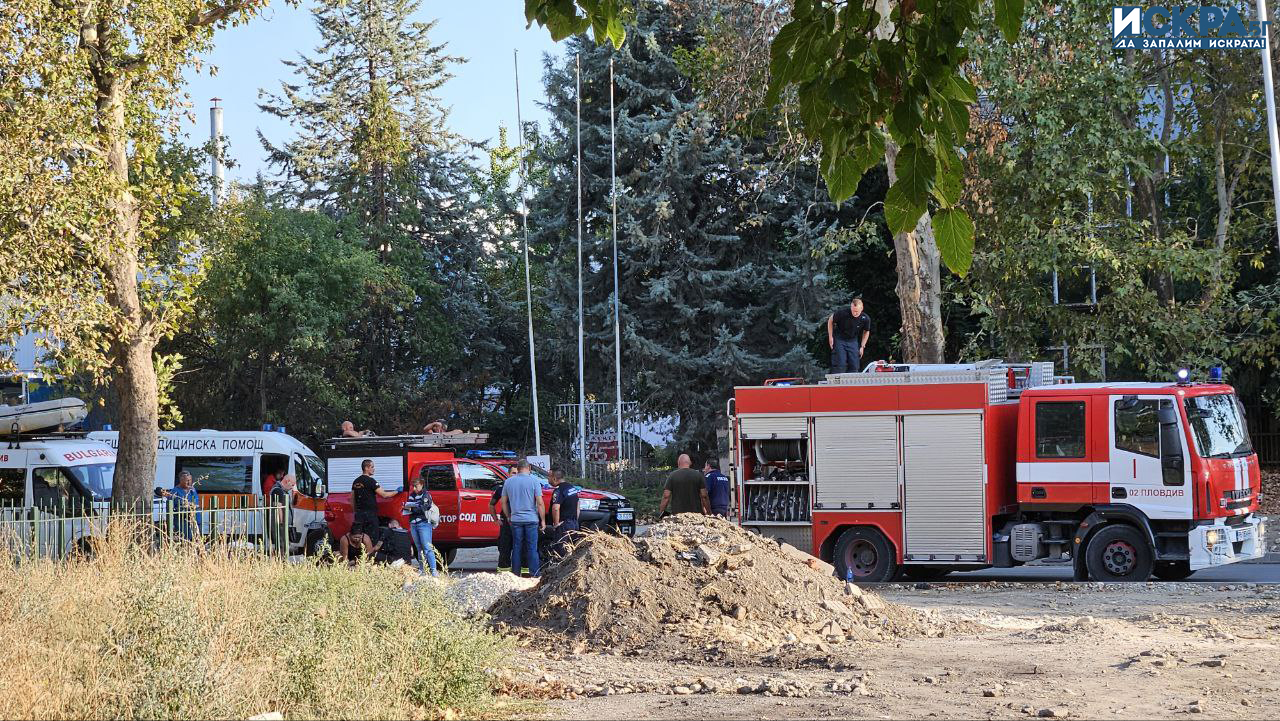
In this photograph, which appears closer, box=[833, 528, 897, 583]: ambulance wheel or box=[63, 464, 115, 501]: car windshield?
box=[833, 528, 897, 583]: ambulance wheel

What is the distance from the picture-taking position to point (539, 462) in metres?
25.9

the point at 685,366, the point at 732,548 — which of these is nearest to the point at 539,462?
the point at 685,366

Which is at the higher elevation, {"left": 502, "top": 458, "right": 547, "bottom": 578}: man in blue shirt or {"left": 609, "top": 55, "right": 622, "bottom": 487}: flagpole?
{"left": 609, "top": 55, "right": 622, "bottom": 487}: flagpole

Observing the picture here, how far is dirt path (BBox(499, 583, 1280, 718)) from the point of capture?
8.80 meters

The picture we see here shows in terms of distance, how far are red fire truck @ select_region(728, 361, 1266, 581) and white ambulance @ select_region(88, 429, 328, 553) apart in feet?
29.7

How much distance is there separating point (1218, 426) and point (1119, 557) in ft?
6.57

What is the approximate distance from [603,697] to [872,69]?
231 inches

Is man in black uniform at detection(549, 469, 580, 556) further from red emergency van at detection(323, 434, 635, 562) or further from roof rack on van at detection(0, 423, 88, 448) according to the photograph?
roof rack on van at detection(0, 423, 88, 448)

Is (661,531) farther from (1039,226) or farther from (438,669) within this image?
(1039,226)

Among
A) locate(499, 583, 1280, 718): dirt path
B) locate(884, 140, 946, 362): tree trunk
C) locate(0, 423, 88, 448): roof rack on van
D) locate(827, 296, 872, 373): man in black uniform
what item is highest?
locate(884, 140, 946, 362): tree trunk

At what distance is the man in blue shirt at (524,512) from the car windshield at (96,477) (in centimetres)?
793

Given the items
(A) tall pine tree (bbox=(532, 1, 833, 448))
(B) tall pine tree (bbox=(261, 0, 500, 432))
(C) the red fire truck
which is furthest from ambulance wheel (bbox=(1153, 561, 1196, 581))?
(B) tall pine tree (bbox=(261, 0, 500, 432))

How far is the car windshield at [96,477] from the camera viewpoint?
21.5 metres

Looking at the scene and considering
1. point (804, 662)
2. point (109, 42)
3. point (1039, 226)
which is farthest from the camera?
point (1039, 226)
